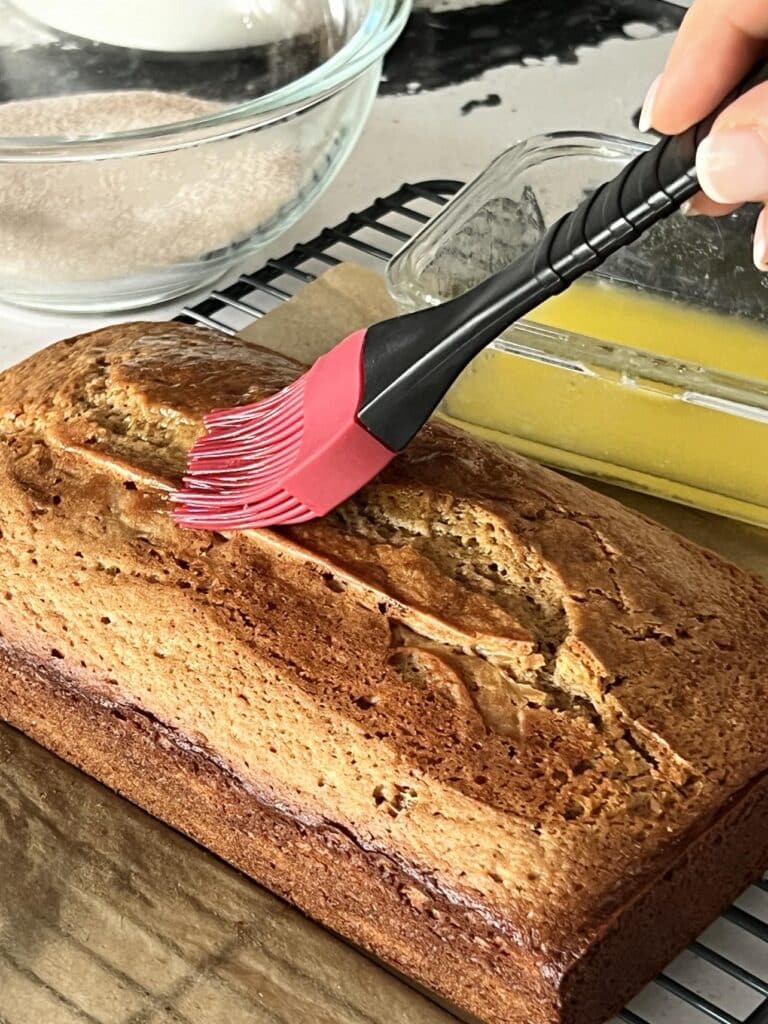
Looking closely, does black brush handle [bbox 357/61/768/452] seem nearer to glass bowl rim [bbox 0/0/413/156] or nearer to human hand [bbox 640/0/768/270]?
human hand [bbox 640/0/768/270]

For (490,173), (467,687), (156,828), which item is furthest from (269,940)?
(490,173)

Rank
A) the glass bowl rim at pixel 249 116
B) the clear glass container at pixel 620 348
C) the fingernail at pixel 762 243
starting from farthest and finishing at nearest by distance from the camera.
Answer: the glass bowl rim at pixel 249 116 < the clear glass container at pixel 620 348 < the fingernail at pixel 762 243

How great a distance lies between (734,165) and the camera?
94 cm

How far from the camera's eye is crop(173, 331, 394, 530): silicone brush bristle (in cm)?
111

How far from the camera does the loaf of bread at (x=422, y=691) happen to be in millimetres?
987

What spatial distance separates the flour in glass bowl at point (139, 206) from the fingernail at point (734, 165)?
0.75 meters

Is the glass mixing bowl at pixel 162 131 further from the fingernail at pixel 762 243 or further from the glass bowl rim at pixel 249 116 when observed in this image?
the fingernail at pixel 762 243

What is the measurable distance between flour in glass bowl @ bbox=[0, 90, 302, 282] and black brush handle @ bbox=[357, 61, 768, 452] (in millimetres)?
566

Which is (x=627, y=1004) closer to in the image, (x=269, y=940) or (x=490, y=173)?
(x=269, y=940)

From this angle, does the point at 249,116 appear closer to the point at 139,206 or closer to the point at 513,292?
the point at 139,206

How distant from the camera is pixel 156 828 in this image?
3.93ft

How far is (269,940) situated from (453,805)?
0.22 metres

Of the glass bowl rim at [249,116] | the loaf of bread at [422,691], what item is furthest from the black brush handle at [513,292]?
the glass bowl rim at [249,116]

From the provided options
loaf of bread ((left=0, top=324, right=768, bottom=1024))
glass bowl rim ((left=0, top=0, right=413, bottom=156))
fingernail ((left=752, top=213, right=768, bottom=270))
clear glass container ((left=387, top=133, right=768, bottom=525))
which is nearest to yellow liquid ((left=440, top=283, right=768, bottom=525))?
clear glass container ((left=387, top=133, right=768, bottom=525))
